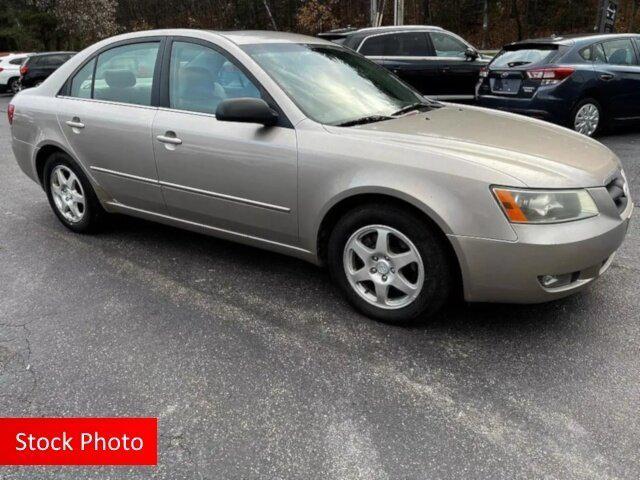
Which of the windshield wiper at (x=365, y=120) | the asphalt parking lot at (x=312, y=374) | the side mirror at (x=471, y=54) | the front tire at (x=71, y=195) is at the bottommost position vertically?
the asphalt parking lot at (x=312, y=374)

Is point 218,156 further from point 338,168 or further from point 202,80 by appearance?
point 338,168

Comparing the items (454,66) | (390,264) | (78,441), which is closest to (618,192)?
(390,264)

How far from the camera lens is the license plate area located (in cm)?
768

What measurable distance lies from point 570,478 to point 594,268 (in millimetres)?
1153

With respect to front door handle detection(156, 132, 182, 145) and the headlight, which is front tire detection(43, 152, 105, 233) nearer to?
front door handle detection(156, 132, 182, 145)

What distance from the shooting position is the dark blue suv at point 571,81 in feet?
24.4

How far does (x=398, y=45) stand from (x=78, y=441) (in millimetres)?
8808

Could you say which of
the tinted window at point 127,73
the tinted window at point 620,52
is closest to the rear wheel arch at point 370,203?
the tinted window at point 127,73

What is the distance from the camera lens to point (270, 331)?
9.82 feet

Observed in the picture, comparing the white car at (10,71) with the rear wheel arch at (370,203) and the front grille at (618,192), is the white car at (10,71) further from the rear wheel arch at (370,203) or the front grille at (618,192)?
the front grille at (618,192)

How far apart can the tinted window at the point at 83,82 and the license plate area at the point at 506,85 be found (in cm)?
570

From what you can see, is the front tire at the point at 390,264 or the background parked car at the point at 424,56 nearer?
the front tire at the point at 390,264

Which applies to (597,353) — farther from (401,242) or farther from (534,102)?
(534,102)

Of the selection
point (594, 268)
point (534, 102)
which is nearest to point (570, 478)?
point (594, 268)
